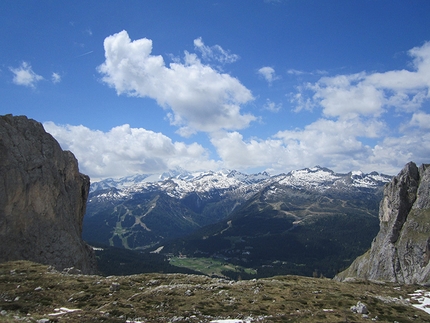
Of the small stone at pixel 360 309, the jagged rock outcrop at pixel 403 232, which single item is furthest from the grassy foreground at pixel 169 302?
the jagged rock outcrop at pixel 403 232

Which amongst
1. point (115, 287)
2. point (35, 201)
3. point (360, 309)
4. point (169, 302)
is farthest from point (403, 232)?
point (35, 201)

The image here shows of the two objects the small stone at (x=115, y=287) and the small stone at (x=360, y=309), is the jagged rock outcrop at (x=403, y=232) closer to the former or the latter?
the small stone at (x=360, y=309)

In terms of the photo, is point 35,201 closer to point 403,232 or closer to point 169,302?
point 169,302

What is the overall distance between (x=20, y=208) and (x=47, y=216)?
782cm

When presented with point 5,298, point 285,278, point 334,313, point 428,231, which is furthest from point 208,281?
point 428,231

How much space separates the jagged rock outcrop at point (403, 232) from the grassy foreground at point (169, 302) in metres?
113

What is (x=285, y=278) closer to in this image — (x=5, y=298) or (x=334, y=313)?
(x=334, y=313)

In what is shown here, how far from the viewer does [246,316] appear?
1320 inches

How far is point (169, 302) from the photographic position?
3775 cm

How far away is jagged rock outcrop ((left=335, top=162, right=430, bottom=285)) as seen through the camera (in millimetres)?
145000

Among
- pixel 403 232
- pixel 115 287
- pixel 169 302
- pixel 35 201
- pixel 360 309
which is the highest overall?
pixel 35 201

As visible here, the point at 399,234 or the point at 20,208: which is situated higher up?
the point at 20,208

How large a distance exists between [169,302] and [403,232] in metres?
164

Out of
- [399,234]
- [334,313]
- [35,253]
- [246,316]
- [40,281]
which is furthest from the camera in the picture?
[399,234]
